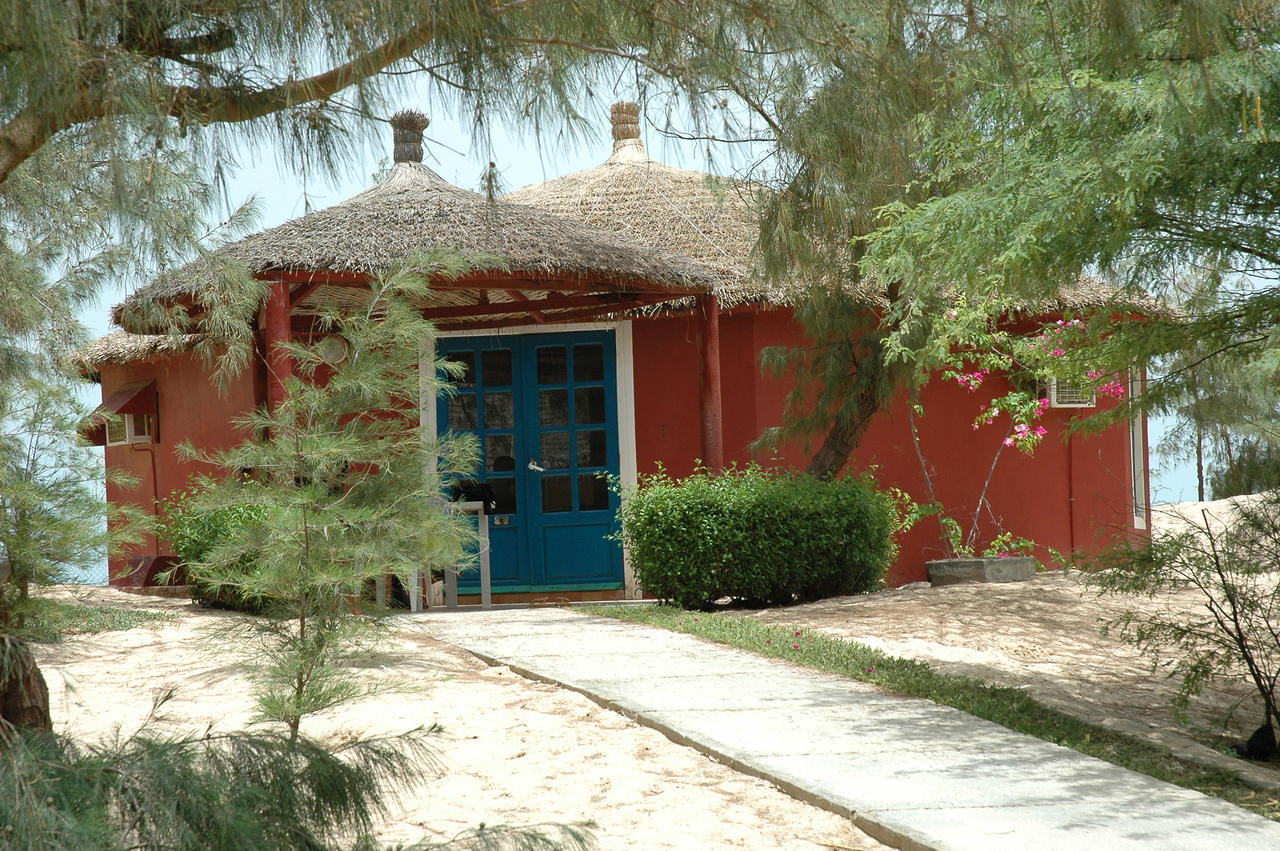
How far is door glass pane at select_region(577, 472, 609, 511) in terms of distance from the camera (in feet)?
35.5

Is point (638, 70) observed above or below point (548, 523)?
above

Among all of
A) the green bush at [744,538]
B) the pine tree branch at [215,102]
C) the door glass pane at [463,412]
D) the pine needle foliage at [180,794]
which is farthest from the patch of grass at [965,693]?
the pine tree branch at [215,102]

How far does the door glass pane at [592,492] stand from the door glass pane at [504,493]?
577 millimetres

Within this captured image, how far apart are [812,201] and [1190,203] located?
358cm

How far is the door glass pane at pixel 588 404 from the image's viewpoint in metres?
10.8

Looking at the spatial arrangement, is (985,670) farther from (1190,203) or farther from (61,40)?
(61,40)

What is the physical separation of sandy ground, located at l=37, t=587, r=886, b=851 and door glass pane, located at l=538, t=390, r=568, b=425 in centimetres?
370

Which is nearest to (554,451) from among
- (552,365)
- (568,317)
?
(552,365)

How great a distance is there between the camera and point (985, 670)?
6.89 meters

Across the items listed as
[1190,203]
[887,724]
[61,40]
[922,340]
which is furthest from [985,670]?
[61,40]

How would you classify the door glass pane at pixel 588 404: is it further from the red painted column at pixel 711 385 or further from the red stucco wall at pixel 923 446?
Result: the red painted column at pixel 711 385

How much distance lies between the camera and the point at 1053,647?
781 cm

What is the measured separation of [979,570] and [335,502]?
265 inches

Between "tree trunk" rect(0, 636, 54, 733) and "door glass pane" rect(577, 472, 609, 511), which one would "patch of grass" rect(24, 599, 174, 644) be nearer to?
"tree trunk" rect(0, 636, 54, 733)
